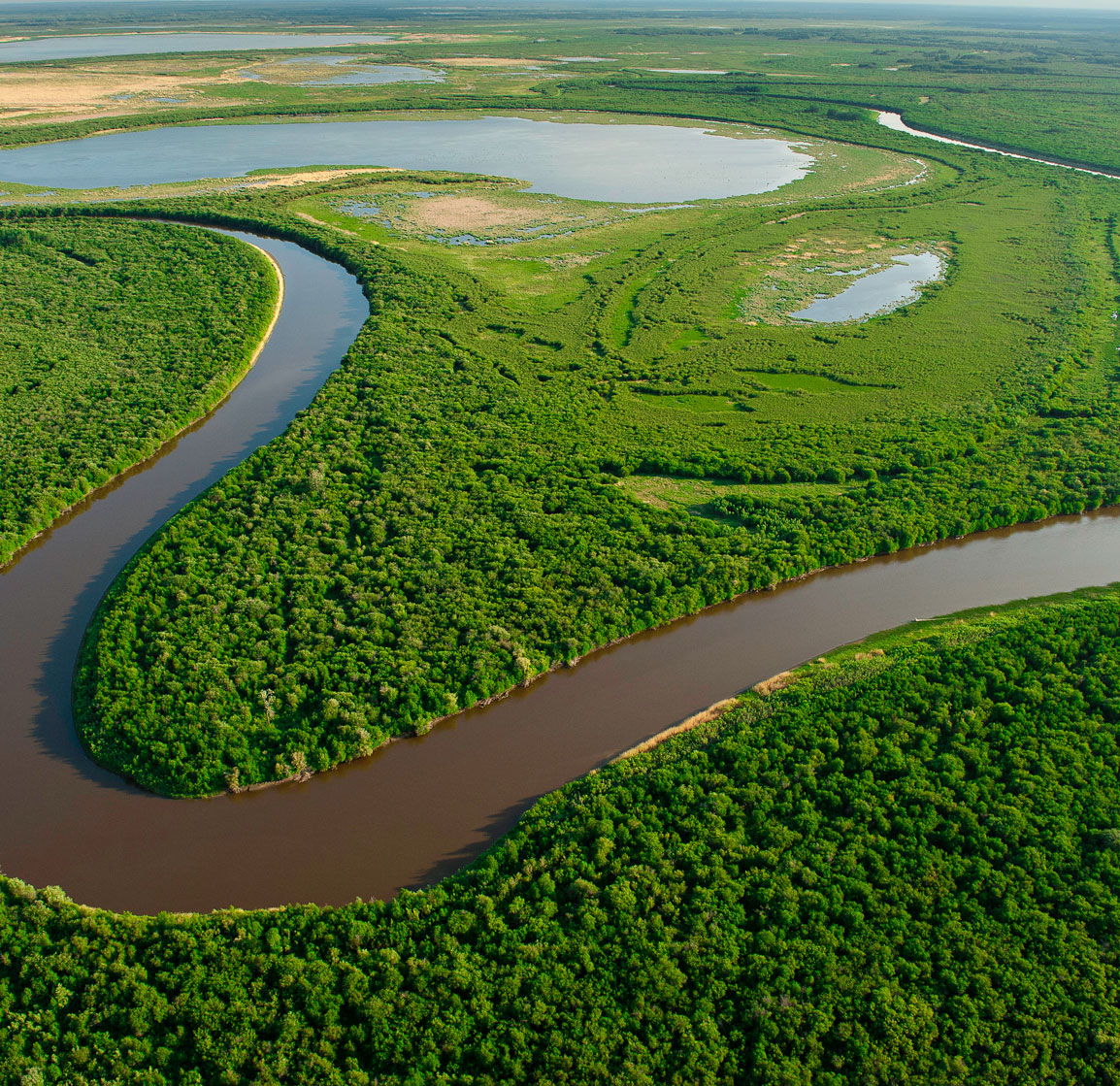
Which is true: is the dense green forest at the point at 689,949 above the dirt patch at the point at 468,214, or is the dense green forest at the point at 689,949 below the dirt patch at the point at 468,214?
below

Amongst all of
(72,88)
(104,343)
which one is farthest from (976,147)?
(72,88)

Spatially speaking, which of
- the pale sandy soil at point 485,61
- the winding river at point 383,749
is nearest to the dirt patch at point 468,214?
the winding river at point 383,749

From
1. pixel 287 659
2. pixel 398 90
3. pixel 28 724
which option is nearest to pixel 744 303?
pixel 287 659

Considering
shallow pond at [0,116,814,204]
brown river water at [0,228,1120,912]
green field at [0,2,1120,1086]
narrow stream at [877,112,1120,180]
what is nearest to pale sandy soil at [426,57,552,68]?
shallow pond at [0,116,814,204]

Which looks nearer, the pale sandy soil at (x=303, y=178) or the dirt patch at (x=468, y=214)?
the dirt patch at (x=468, y=214)

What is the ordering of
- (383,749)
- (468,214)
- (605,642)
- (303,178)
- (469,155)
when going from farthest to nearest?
(469,155) → (303,178) → (468,214) → (605,642) → (383,749)

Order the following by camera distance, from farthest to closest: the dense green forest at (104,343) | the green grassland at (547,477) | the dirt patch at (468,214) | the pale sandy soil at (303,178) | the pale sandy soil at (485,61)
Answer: the pale sandy soil at (485,61), the pale sandy soil at (303,178), the dirt patch at (468,214), the dense green forest at (104,343), the green grassland at (547,477)

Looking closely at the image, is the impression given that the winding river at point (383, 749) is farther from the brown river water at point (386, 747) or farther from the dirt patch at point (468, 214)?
the dirt patch at point (468, 214)

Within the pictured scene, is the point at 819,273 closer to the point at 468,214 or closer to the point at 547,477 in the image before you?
the point at 468,214
